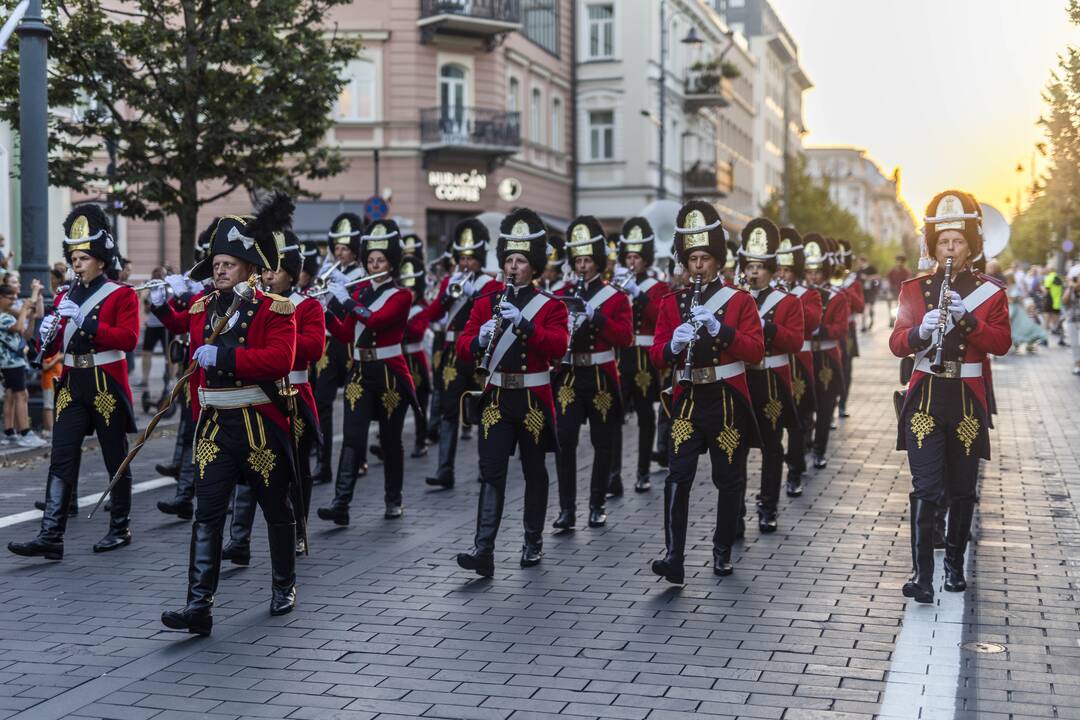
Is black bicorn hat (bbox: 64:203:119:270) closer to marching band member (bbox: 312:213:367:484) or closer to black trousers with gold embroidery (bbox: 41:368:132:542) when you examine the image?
black trousers with gold embroidery (bbox: 41:368:132:542)

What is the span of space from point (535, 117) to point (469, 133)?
6903 mm

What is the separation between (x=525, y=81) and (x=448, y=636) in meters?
36.5

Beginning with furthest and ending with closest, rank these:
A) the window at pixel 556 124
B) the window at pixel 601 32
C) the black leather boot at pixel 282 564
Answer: the window at pixel 601 32 < the window at pixel 556 124 < the black leather boot at pixel 282 564

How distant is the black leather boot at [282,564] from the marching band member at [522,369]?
1272 mm

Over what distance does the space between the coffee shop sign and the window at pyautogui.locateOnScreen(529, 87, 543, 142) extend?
17.7ft

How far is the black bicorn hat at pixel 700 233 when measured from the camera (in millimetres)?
8391

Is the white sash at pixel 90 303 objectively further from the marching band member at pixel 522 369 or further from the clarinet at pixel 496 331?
the clarinet at pixel 496 331

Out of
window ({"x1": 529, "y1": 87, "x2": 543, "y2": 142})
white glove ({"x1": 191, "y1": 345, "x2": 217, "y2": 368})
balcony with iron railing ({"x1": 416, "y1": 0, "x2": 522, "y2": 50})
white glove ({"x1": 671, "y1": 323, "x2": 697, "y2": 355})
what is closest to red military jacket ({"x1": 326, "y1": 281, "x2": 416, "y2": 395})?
white glove ({"x1": 671, "y1": 323, "x2": 697, "y2": 355})

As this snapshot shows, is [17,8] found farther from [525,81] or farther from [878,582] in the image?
[525,81]

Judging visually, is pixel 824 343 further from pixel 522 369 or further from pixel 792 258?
pixel 522 369

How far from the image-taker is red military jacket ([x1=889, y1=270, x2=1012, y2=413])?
7863 mm

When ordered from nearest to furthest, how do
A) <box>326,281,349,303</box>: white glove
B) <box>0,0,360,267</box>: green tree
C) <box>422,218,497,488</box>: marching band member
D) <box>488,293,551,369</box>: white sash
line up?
<box>488,293,551,369</box>: white sash, <box>326,281,349,303</box>: white glove, <box>422,218,497,488</box>: marching band member, <box>0,0,360,267</box>: green tree

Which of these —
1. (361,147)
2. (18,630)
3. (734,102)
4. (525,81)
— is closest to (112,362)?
(18,630)

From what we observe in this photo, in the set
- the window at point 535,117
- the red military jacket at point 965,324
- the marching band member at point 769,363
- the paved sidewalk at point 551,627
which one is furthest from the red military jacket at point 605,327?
the window at point 535,117
